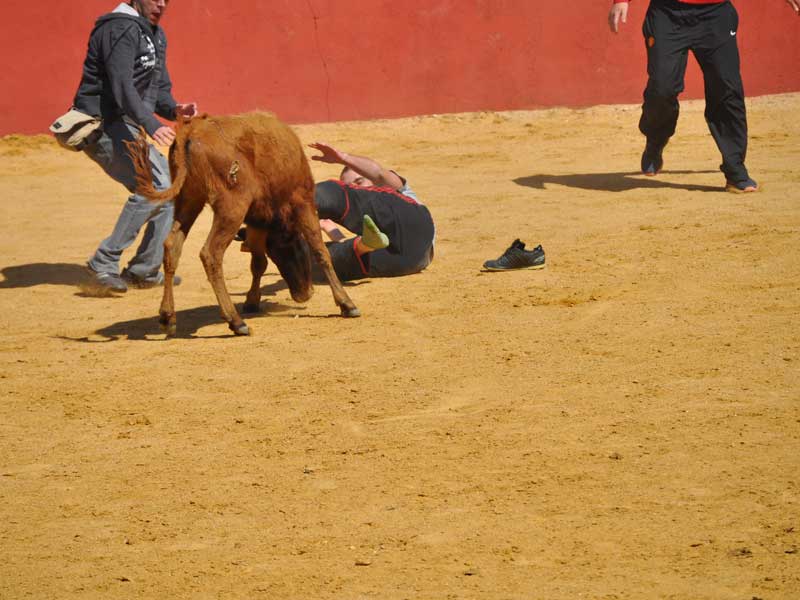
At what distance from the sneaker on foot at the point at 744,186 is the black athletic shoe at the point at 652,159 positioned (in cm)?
108

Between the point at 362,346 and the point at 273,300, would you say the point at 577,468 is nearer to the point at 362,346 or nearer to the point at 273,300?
the point at 362,346

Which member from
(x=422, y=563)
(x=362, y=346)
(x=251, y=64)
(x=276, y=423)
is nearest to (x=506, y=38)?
(x=251, y=64)

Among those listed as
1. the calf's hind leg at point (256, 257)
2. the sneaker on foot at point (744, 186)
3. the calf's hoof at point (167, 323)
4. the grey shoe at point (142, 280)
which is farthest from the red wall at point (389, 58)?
the calf's hoof at point (167, 323)

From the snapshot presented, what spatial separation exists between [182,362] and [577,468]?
8.01 ft

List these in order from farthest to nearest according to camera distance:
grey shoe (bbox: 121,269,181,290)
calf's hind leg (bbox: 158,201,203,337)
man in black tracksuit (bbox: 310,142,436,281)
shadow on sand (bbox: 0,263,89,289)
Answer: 1. shadow on sand (bbox: 0,263,89,289)
2. grey shoe (bbox: 121,269,181,290)
3. man in black tracksuit (bbox: 310,142,436,281)
4. calf's hind leg (bbox: 158,201,203,337)

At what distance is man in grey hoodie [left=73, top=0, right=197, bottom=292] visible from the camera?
7.74 metres

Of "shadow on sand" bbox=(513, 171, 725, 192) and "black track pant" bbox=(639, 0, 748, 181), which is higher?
"black track pant" bbox=(639, 0, 748, 181)

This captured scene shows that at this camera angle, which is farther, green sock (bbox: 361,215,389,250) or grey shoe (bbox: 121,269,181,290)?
grey shoe (bbox: 121,269,181,290)

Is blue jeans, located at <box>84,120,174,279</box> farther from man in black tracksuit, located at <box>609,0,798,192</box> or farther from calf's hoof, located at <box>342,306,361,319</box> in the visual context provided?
man in black tracksuit, located at <box>609,0,798,192</box>

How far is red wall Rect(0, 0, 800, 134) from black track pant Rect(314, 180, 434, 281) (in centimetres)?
570

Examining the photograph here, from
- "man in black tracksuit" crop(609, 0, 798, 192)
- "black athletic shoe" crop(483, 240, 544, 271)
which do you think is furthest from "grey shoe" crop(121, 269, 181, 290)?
"man in black tracksuit" crop(609, 0, 798, 192)

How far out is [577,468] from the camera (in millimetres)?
4383

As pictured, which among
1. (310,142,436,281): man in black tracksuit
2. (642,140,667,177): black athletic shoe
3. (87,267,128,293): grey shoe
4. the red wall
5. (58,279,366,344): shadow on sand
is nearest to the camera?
(58,279,366,344): shadow on sand

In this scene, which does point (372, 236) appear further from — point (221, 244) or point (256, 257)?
point (221, 244)
